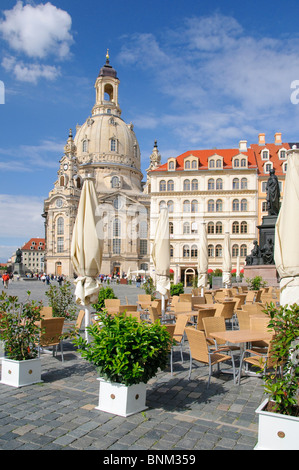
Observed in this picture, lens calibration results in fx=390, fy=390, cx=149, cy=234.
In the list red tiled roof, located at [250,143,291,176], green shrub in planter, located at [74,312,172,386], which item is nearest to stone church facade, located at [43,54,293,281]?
red tiled roof, located at [250,143,291,176]

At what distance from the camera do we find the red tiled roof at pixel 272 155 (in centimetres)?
5003

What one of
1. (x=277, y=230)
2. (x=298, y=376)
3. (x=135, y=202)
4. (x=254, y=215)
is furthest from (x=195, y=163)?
(x=298, y=376)

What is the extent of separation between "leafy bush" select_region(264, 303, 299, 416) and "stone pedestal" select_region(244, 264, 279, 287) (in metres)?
19.0

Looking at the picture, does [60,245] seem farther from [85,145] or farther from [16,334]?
[16,334]

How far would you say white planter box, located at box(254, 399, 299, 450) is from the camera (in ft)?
12.9

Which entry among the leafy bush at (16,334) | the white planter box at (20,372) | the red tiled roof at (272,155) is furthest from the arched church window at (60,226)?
the white planter box at (20,372)

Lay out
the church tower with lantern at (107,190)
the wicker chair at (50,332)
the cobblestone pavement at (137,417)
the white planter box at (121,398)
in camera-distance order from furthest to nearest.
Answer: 1. the church tower with lantern at (107,190)
2. the wicker chair at (50,332)
3. the white planter box at (121,398)
4. the cobblestone pavement at (137,417)

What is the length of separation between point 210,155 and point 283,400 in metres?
50.2

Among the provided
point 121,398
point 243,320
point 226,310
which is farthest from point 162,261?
point 121,398

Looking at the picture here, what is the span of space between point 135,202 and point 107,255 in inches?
472

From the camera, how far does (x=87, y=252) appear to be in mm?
8398

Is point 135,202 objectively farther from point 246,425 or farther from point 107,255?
point 246,425

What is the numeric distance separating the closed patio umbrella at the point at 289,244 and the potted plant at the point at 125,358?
2.61 m

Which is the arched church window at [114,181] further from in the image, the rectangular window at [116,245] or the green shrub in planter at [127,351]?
the green shrub in planter at [127,351]
